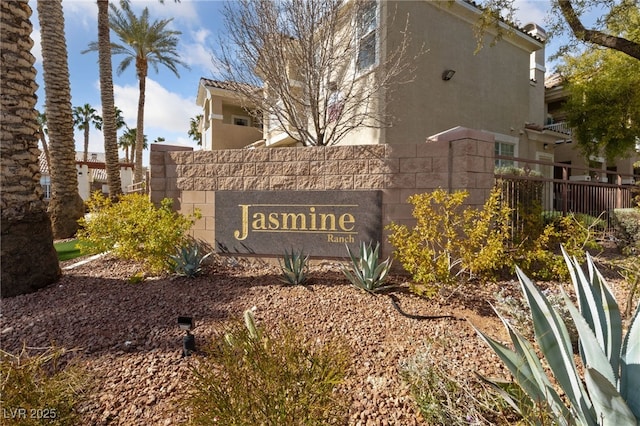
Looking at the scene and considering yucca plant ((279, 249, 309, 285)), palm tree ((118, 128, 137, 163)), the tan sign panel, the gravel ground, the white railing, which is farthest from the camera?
palm tree ((118, 128, 137, 163))

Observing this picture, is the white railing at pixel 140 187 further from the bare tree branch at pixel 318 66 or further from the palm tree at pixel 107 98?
the bare tree branch at pixel 318 66

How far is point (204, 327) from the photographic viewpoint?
350 cm

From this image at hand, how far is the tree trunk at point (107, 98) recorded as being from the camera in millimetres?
12031

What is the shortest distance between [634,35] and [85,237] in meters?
16.1

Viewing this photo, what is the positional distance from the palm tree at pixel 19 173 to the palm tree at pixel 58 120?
533 cm

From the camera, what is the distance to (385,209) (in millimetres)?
5473

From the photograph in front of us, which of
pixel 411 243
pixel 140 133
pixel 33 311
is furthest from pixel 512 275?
pixel 140 133

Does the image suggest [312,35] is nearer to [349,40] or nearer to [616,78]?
[349,40]

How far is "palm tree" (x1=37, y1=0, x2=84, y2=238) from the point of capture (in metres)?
9.13

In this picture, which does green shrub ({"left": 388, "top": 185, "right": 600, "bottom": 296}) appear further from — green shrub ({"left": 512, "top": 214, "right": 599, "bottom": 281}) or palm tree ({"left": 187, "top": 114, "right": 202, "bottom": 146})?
palm tree ({"left": 187, "top": 114, "right": 202, "bottom": 146})

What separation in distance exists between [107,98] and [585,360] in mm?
16217

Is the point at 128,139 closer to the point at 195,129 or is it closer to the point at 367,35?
the point at 195,129

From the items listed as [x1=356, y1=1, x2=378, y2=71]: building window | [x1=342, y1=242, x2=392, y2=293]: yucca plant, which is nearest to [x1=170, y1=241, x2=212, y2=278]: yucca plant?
[x1=342, y1=242, x2=392, y2=293]: yucca plant

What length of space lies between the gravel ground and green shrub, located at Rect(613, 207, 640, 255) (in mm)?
5516
